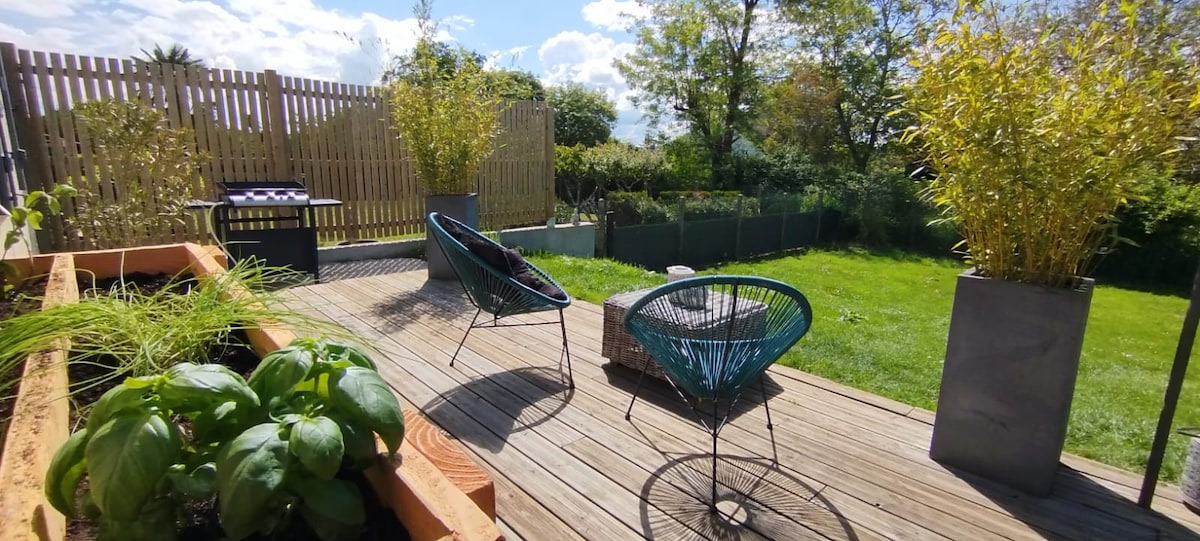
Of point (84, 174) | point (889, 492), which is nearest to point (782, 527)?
point (889, 492)

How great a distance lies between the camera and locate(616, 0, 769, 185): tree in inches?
587

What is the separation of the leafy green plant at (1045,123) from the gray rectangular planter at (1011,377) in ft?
0.39

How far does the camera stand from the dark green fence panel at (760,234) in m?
10.3

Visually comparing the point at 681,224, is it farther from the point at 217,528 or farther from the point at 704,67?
the point at 217,528

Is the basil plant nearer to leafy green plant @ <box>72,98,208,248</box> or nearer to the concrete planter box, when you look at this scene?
leafy green plant @ <box>72,98,208,248</box>

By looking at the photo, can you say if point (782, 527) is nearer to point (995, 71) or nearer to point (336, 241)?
point (995, 71)

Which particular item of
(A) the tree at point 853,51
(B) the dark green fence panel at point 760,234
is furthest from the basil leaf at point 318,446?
(A) the tree at point 853,51

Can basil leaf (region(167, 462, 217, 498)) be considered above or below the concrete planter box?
above

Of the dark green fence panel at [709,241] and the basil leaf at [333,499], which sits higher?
the basil leaf at [333,499]

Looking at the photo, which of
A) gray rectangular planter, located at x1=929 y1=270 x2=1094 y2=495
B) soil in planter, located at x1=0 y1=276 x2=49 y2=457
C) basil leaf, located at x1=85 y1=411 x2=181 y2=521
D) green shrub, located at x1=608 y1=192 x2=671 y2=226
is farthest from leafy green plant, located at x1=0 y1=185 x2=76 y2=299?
green shrub, located at x1=608 y1=192 x2=671 y2=226

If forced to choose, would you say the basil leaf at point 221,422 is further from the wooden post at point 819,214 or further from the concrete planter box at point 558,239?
the wooden post at point 819,214

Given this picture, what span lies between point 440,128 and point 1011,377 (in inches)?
182

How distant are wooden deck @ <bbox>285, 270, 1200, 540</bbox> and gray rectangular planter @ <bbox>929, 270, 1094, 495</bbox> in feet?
0.38

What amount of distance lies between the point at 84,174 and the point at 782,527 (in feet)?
20.8
